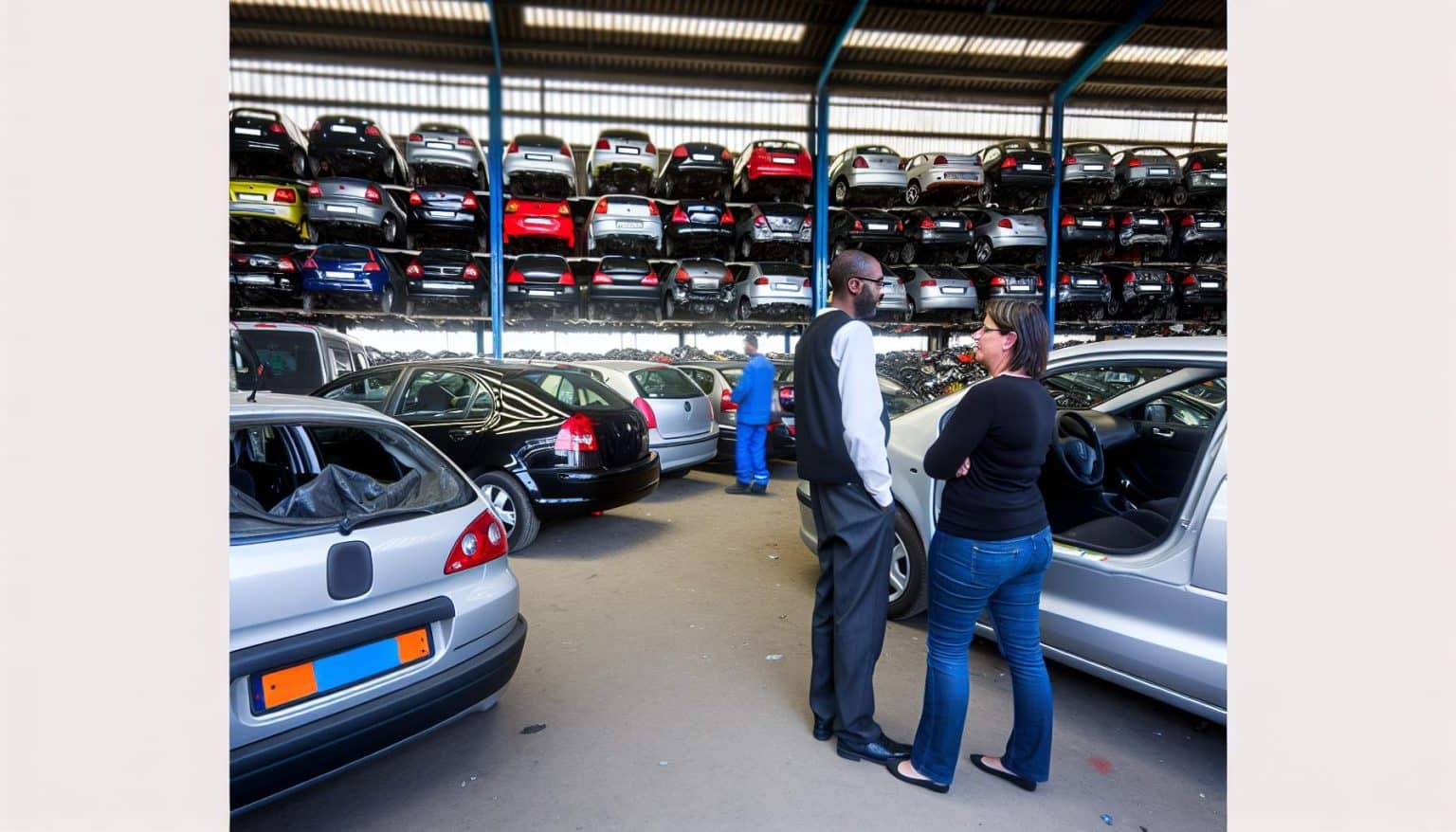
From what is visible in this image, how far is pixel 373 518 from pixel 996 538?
71.1 inches

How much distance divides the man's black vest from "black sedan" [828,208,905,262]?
951 centimetres

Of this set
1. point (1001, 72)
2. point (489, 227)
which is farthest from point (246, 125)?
point (1001, 72)

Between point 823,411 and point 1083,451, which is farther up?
point 823,411

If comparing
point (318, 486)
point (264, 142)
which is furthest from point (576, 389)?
point (264, 142)

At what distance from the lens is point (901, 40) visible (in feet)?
39.6

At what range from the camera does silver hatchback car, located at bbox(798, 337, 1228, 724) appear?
2.08 metres

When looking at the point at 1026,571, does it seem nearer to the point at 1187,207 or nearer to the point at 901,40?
the point at 901,40

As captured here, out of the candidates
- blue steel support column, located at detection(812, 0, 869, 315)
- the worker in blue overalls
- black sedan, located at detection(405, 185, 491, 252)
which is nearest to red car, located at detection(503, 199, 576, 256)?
black sedan, located at detection(405, 185, 491, 252)

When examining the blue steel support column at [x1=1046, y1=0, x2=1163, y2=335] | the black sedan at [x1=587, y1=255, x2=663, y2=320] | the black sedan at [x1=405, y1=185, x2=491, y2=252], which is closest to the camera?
the black sedan at [x1=405, y1=185, x2=491, y2=252]

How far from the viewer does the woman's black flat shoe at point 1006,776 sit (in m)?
2.11

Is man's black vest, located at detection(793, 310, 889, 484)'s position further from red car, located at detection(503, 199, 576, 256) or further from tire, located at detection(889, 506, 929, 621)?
red car, located at detection(503, 199, 576, 256)

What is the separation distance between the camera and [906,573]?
3.35 metres

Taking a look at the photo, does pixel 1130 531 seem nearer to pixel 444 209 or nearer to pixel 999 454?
pixel 999 454

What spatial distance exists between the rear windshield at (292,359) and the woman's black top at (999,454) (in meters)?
6.25
